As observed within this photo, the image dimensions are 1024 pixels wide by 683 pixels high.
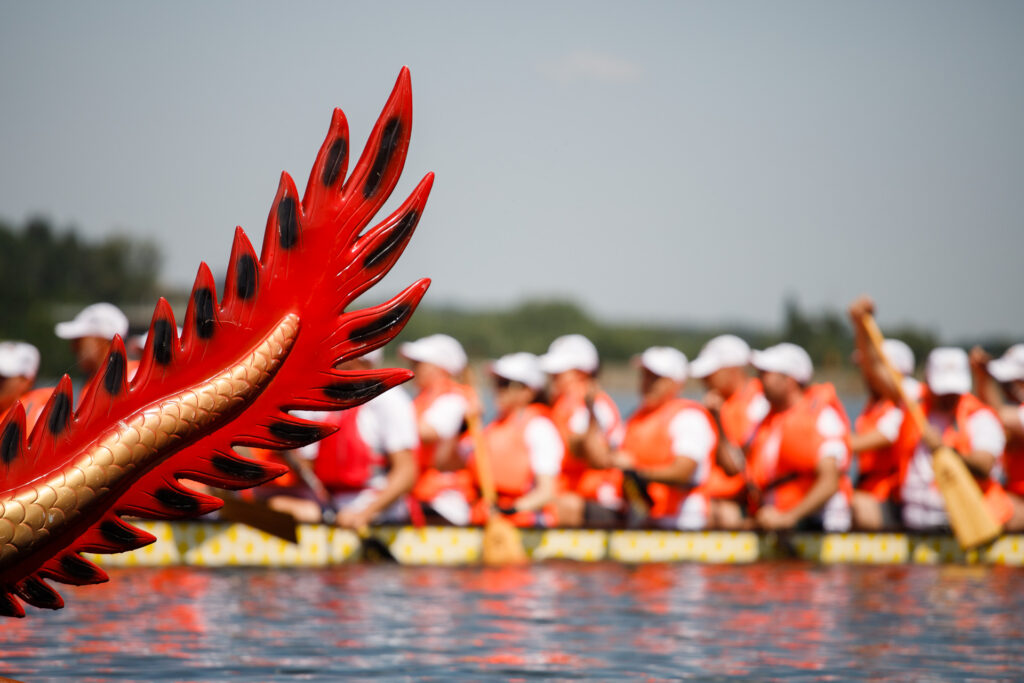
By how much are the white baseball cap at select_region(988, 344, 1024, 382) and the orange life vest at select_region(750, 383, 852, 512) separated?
135 centimetres

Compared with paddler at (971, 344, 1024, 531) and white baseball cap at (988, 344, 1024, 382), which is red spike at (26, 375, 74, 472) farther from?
white baseball cap at (988, 344, 1024, 382)

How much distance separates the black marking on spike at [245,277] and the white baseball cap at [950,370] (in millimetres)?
7730

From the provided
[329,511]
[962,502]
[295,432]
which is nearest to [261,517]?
[329,511]

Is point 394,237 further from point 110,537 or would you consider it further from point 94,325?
point 94,325

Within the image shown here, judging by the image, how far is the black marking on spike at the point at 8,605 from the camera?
3.59 m

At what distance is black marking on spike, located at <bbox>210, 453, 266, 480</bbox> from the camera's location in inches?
142

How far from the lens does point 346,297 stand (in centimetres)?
355

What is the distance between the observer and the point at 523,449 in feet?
33.6

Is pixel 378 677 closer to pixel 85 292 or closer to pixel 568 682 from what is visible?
pixel 568 682

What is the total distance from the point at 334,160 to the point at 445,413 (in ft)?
22.1

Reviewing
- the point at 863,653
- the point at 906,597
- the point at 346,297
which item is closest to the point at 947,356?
the point at 906,597

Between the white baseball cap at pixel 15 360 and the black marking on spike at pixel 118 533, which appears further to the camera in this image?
the white baseball cap at pixel 15 360

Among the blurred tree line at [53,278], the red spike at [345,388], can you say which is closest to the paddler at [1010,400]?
the red spike at [345,388]

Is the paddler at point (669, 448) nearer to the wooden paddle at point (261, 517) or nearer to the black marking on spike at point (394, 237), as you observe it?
the wooden paddle at point (261, 517)
